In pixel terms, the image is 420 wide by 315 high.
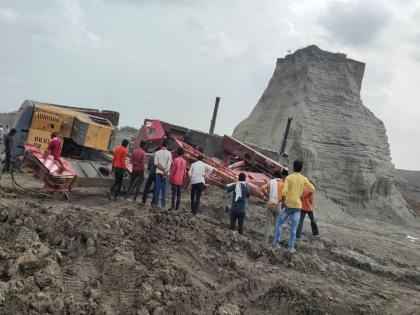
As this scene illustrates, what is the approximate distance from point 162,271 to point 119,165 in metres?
5.09

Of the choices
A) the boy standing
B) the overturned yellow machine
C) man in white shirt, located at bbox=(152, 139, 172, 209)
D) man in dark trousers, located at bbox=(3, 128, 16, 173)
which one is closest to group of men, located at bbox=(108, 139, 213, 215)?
man in white shirt, located at bbox=(152, 139, 172, 209)

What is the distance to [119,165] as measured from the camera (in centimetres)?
1073

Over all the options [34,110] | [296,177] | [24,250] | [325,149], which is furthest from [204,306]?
[325,149]

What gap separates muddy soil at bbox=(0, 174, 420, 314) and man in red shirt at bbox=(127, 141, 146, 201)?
1.26m

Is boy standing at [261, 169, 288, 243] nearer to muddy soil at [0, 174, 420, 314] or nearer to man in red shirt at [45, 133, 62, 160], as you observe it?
muddy soil at [0, 174, 420, 314]

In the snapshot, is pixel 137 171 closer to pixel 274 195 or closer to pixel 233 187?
pixel 233 187

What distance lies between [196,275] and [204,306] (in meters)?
1.01

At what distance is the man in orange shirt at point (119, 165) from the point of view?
1067 cm

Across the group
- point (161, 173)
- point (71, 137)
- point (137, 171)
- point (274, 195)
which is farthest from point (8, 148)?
point (274, 195)

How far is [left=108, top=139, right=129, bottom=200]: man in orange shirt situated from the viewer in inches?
420

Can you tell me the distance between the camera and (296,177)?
861 cm

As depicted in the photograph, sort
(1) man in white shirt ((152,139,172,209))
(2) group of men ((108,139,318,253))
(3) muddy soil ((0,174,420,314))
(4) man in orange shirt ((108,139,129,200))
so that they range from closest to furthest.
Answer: (3) muddy soil ((0,174,420,314)) < (2) group of men ((108,139,318,253)) < (1) man in white shirt ((152,139,172,209)) < (4) man in orange shirt ((108,139,129,200))

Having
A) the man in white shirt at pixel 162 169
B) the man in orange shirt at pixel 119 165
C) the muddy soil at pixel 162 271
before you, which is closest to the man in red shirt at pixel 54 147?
the muddy soil at pixel 162 271

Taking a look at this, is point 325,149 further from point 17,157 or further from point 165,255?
point 165,255
